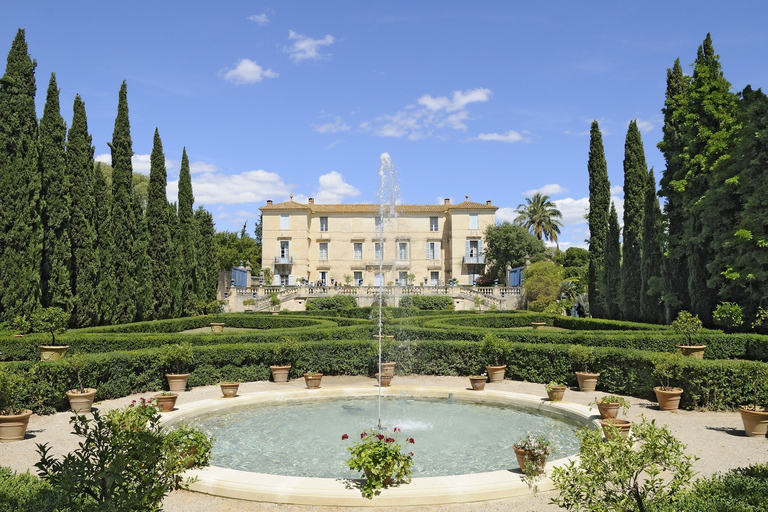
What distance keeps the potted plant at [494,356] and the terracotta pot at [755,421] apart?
214 inches

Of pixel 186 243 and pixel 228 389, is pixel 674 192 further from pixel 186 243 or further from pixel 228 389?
pixel 186 243

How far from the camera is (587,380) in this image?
11.1 metres

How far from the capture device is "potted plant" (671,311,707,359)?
1180 cm

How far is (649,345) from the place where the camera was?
1304 centimetres

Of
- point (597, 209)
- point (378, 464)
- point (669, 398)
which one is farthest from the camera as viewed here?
point (597, 209)

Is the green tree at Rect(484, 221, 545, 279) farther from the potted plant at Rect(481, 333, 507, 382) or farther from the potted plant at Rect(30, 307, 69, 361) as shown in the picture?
the potted plant at Rect(30, 307, 69, 361)

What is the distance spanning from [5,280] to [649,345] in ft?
60.4

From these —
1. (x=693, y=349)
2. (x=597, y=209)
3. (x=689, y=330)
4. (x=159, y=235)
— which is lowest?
(x=693, y=349)

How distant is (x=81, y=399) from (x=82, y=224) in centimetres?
1204

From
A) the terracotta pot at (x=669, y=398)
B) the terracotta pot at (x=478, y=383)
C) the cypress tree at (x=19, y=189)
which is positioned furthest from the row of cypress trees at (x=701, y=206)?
the cypress tree at (x=19, y=189)

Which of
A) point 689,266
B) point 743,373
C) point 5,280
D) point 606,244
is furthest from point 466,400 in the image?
point 606,244

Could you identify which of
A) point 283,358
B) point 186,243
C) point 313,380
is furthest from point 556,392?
point 186,243

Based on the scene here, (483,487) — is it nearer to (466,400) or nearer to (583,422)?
(583,422)

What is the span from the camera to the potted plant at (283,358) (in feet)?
39.5
